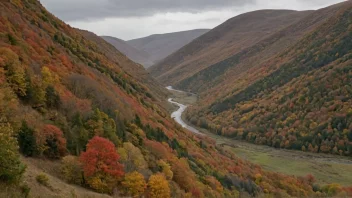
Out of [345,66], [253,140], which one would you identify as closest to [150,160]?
[253,140]

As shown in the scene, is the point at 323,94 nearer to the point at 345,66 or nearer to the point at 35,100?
the point at 345,66

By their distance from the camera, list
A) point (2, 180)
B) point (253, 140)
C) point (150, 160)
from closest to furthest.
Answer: point (2, 180) < point (150, 160) < point (253, 140)

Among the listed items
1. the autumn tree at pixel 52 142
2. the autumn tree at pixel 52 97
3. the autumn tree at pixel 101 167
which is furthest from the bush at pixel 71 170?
the autumn tree at pixel 52 97

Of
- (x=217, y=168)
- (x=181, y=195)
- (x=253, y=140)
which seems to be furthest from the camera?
(x=253, y=140)

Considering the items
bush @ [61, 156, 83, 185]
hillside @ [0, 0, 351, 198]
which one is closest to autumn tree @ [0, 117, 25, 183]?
hillside @ [0, 0, 351, 198]

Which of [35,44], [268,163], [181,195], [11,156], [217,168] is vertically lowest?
[268,163]

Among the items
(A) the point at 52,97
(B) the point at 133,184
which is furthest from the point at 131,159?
(A) the point at 52,97
